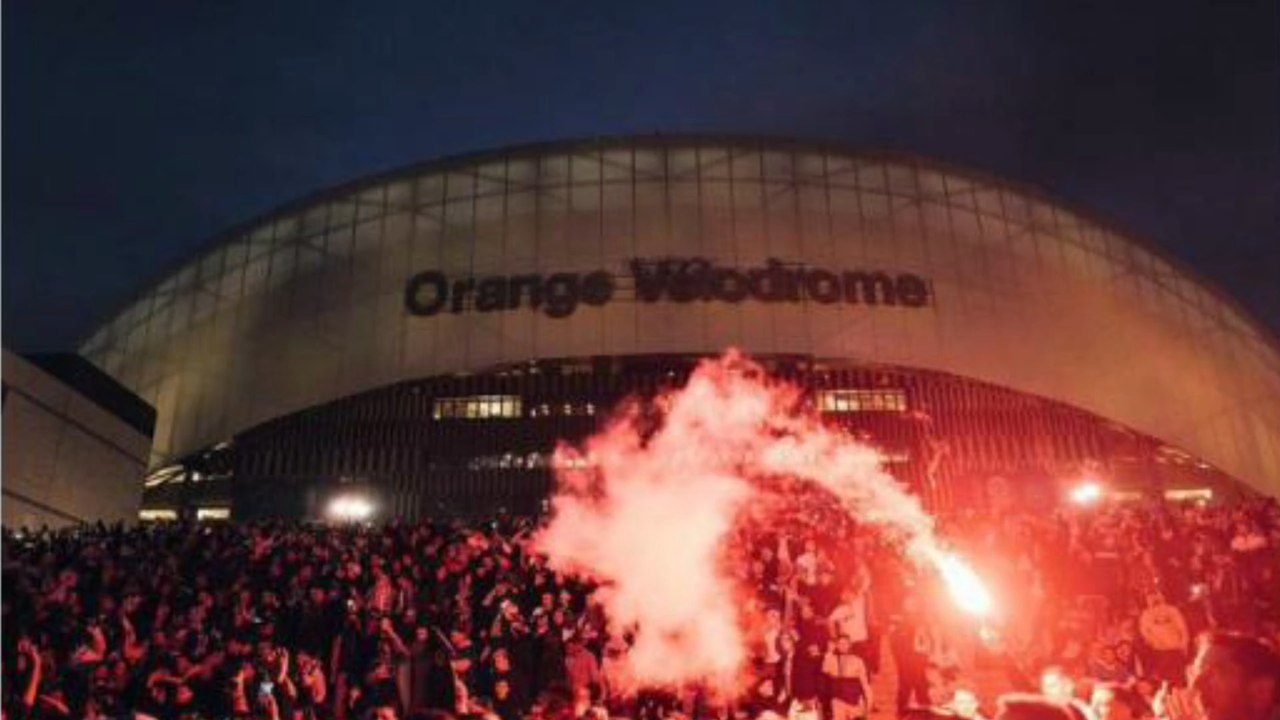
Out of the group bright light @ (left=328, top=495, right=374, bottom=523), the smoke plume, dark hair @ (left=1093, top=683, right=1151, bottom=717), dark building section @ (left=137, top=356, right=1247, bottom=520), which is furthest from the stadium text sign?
dark hair @ (left=1093, top=683, right=1151, bottom=717)

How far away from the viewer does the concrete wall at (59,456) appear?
20.5 meters

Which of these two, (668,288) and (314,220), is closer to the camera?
(668,288)

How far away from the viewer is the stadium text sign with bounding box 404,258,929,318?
31188mm

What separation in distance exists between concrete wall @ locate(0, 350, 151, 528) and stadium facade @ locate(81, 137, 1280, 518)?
4.68 metres

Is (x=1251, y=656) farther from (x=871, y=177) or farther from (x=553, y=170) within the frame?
(x=871, y=177)

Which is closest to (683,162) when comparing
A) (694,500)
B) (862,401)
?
(862,401)

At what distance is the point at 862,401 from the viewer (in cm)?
3031

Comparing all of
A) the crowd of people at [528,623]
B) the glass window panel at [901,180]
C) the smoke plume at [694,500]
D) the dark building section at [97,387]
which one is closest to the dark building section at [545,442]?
the smoke plume at [694,500]

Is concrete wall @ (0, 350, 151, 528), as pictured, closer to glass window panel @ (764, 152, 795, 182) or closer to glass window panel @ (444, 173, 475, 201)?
glass window panel @ (444, 173, 475, 201)

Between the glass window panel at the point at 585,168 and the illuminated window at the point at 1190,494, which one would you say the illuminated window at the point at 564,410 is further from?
the illuminated window at the point at 1190,494

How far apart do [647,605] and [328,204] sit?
911 inches

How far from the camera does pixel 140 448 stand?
26484mm

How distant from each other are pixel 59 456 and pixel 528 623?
13.8 metres

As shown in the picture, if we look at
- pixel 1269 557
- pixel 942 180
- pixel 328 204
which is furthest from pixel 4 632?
pixel 942 180
